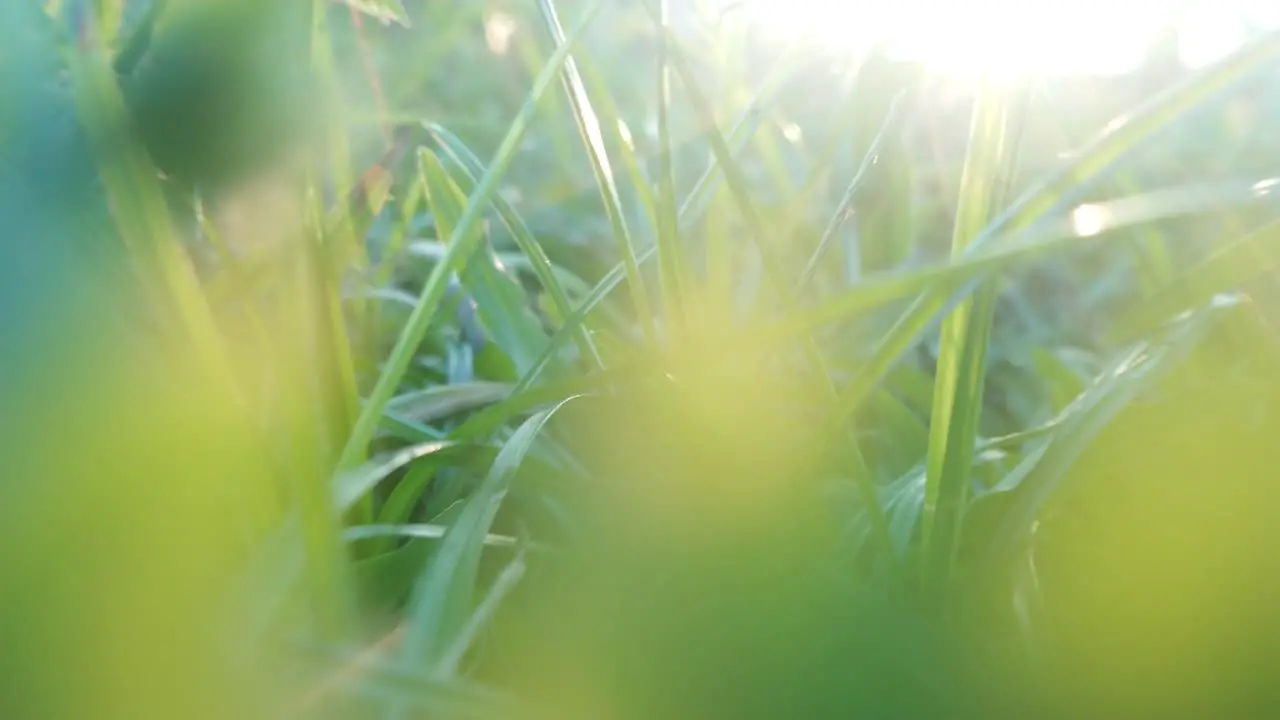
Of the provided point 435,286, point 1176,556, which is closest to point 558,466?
point 435,286

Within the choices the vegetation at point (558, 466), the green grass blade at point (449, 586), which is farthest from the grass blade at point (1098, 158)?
the green grass blade at point (449, 586)

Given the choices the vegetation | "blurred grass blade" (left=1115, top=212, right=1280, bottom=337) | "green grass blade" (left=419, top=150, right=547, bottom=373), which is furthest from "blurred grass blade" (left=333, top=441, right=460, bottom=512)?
A: "blurred grass blade" (left=1115, top=212, right=1280, bottom=337)

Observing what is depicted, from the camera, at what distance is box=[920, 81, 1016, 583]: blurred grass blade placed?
308 millimetres

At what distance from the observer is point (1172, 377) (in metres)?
0.36

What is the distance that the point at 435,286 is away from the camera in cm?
35

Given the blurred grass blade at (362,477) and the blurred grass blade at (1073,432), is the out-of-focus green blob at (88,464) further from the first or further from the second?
the blurred grass blade at (1073,432)

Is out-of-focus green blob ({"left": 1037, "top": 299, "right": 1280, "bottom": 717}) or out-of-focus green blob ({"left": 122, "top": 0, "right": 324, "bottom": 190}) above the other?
out-of-focus green blob ({"left": 122, "top": 0, "right": 324, "bottom": 190})

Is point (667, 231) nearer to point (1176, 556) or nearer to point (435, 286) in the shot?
point (435, 286)

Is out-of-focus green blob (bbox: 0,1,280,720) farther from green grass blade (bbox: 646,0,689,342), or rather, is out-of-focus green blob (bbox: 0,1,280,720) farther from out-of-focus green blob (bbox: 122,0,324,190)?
green grass blade (bbox: 646,0,689,342)

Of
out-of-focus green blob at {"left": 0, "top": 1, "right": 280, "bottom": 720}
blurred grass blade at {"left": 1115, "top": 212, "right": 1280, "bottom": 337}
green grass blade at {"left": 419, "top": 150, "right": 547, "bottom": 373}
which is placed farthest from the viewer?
green grass blade at {"left": 419, "top": 150, "right": 547, "bottom": 373}

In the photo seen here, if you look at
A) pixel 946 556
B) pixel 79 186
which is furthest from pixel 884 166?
pixel 79 186

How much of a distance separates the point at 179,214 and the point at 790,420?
0.72 ft

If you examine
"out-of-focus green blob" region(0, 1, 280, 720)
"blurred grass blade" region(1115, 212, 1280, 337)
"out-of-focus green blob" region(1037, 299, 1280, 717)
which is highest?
"out-of-focus green blob" region(0, 1, 280, 720)

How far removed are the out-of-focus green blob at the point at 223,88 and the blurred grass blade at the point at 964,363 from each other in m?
0.20
